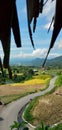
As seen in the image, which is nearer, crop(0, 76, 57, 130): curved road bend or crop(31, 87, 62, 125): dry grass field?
crop(0, 76, 57, 130): curved road bend

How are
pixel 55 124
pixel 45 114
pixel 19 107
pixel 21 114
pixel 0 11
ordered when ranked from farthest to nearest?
pixel 19 107 < pixel 21 114 < pixel 45 114 < pixel 55 124 < pixel 0 11

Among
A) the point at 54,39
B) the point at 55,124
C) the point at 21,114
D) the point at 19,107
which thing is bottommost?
the point at 19,107

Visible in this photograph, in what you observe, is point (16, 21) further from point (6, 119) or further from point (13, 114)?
point (13, 114)

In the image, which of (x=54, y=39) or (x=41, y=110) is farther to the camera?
(x=41, y=110)

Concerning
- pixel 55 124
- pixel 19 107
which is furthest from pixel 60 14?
pixel 19 107

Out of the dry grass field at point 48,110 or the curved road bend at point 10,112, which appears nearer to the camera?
the curved road bend at point 10,112

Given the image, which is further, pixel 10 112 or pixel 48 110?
pixel 10 112

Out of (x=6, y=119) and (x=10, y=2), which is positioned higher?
(x=10, y=2)

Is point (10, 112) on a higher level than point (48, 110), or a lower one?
lower
